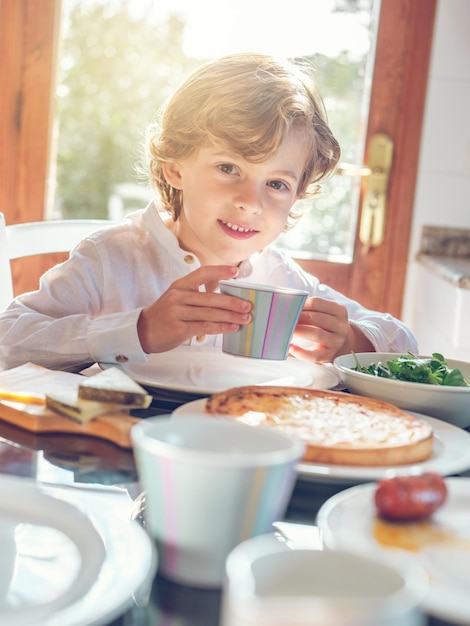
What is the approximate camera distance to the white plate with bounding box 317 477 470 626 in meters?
0.46

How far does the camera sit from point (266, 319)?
103cm

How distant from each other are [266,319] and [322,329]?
0.31 metres

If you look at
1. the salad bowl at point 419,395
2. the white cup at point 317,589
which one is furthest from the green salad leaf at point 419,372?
the white cup at point 317,589

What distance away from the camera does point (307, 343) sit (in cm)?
153

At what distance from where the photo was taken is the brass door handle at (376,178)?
3049mm

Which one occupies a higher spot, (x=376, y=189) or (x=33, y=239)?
Result: (x=376, y=189)

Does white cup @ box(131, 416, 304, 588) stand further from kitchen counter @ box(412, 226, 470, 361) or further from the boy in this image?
kitchen counter @ box(412, 226, 470, 361)

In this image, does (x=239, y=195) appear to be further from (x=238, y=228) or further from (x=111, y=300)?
(x=111, y=300)

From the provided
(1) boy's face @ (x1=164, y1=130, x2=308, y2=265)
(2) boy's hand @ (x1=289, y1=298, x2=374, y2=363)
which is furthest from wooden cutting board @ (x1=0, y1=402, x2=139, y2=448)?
(1) boy's face @ (x1=164, y1=130, x2=308, y2=265)

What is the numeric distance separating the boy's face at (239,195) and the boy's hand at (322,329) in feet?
0.95

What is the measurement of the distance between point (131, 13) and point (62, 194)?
749 millimetres

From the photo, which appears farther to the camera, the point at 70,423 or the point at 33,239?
the point at 33,239

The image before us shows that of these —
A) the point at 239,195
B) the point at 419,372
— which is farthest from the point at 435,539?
the point at 239,195

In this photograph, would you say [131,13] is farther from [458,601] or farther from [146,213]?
[458,601]
